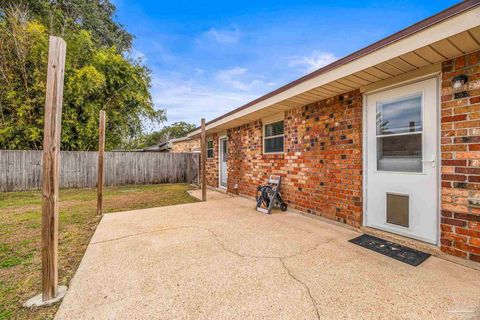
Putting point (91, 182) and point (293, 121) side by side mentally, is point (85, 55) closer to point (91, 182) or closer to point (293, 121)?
point (91, 182)

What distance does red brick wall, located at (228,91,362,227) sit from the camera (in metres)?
3.41

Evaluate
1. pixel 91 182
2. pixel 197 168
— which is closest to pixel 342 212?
pixel 197 168

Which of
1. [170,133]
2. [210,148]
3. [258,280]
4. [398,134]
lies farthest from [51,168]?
[170,133]

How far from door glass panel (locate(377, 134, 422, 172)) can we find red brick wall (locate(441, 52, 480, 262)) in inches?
12.7

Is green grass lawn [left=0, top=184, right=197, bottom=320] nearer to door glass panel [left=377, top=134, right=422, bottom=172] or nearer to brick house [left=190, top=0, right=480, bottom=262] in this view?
brick house [left=190, top=0, right=480, bottom=262]

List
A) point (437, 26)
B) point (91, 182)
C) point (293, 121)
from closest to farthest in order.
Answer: point (437, 26) → point (293, 121) → point (91, 182)

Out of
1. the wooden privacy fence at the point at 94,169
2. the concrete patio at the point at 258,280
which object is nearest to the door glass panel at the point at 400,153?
the concrete patio at the point at 258,280

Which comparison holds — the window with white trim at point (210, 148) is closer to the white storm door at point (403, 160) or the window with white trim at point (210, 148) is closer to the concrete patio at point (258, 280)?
the concrete patio at point (258, 280)

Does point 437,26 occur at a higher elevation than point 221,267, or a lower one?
higher

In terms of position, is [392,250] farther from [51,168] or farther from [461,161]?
[51,168]

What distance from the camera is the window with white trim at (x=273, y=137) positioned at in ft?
17.0

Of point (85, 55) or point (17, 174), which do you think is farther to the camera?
point (85, 55)

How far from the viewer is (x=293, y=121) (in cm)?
468

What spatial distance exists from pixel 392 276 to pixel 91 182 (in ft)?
36.8
